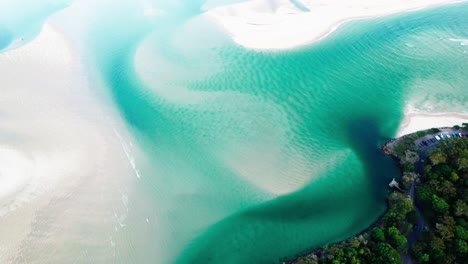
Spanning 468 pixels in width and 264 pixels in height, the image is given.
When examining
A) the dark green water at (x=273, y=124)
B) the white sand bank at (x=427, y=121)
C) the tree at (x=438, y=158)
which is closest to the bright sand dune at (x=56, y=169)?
the dark green water at (x=273, y=124)

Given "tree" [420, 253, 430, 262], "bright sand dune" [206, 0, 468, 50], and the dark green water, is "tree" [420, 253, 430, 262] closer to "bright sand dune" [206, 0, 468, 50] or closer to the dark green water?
the dark green water

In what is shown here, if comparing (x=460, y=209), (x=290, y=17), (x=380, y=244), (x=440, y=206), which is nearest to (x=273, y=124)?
(x=380, y=244)

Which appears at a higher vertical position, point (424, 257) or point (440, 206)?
point (440, 206)

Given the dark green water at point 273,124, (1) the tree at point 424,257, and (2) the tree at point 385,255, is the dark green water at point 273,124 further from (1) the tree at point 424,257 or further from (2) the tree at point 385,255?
(1) the tree at point 424,257

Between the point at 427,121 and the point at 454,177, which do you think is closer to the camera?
the point at 454,177

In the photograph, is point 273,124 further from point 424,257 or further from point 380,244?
point 424,257
